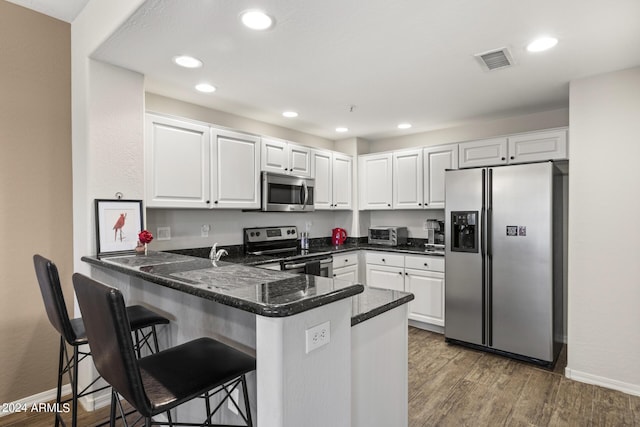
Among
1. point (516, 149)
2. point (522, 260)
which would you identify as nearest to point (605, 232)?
point (522, 260)

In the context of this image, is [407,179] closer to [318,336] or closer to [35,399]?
[318,336]

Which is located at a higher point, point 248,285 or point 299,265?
point 248,285

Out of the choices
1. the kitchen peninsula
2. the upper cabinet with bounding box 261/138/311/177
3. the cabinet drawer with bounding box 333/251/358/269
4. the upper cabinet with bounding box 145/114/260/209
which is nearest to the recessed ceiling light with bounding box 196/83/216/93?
the upper cabinet with bounding box 145/114/260/209

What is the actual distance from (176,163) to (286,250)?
171cm

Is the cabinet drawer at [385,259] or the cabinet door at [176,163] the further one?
the cabinet drawer at [385,259]

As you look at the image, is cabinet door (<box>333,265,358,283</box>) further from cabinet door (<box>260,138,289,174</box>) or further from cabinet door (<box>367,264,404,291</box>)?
cabinet door (<box>260,138,289,174</box>)

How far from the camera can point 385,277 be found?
422 cm

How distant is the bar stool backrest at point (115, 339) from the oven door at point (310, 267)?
237cm

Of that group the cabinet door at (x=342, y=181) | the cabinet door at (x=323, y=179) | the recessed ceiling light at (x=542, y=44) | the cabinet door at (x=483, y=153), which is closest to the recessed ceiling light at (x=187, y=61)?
the cabinet door at (x=323, y=179)

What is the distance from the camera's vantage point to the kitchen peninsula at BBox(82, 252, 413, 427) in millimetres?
1037

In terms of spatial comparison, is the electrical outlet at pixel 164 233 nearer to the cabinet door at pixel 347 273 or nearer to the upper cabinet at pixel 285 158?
the upper cabinet at pixel 285 158

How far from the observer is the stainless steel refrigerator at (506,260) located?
2969 millimetres

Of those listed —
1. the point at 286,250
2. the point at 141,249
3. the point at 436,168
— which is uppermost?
the point at 436,168

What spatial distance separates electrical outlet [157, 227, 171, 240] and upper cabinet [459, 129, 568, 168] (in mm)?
3148
